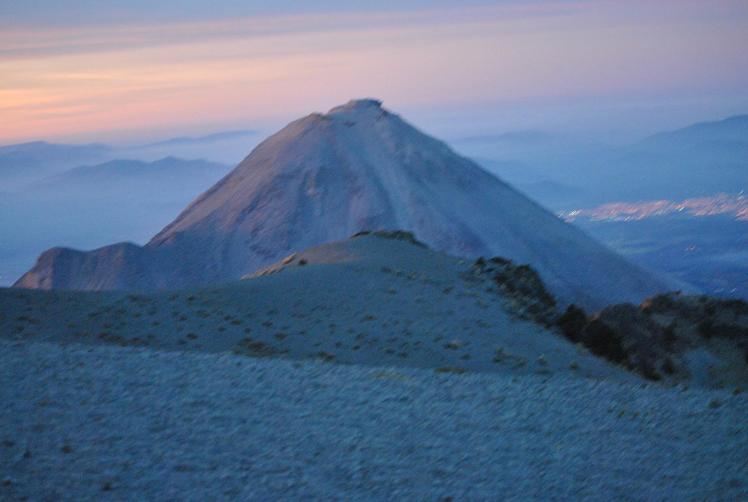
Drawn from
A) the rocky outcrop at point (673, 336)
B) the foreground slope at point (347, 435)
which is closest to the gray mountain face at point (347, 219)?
the rocky outcrop at point (673, 336)

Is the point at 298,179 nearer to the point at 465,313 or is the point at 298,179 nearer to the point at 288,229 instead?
the point at 288,229

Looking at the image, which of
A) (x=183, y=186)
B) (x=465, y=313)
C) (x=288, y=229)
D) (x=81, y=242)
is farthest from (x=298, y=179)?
(x=183, y=186)

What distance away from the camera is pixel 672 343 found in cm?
2197

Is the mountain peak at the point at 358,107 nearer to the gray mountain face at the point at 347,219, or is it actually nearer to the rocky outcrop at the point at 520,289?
the gray mountain face at the point at 347,219

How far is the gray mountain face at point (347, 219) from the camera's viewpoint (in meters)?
39.9

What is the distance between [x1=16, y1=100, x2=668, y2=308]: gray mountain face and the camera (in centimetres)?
3988

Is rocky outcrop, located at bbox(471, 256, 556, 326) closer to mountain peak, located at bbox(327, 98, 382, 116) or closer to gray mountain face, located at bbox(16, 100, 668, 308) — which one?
gray mountain face, located at bbox(16, 100, 668, 308)

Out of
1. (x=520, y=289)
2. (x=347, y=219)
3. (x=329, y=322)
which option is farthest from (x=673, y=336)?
(x=347, y=219)

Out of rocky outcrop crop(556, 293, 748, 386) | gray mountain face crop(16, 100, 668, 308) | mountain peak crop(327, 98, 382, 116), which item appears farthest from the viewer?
mountain peak crop(327, 98, 382, 116)

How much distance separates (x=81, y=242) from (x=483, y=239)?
57.1 meters

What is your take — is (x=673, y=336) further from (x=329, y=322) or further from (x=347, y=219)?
(x=347, y=219)

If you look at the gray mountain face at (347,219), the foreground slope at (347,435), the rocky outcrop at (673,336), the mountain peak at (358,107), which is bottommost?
the rocky outcrop at (673,336)

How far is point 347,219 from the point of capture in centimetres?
4403

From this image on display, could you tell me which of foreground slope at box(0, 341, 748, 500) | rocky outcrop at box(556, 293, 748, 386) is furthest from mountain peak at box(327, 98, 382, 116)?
foreground slope at box(0, 341, 748, 500)
